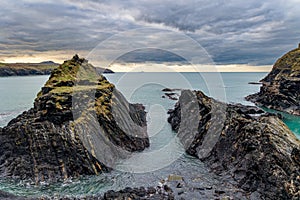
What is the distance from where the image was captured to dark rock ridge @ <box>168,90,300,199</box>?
2822 centimetres

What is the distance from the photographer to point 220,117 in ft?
148

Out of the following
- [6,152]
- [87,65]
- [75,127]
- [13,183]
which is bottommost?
[13,183]

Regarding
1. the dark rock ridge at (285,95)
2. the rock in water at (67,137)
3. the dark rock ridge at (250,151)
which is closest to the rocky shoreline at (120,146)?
the dark rock ridge at (250,151)

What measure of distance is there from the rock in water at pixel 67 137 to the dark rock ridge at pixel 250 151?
11.7 m

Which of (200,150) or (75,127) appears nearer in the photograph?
(75,127)

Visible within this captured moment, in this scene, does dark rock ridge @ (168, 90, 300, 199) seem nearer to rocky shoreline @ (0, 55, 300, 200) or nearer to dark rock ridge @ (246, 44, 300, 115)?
rocky shoreline @ (0, 55, 300, 200)

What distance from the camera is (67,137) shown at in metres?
36.8

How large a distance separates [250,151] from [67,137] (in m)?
24.8

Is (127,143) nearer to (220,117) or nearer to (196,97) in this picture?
(220,117)

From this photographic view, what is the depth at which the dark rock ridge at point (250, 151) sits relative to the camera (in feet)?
92.6

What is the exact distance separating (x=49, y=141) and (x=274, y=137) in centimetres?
2976

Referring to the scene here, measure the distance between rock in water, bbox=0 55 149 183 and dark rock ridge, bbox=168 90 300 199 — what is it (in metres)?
11.7

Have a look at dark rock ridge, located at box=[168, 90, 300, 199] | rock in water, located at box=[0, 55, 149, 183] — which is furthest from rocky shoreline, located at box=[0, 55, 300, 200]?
rock in water, located at box=[0, 55, 149, 183]

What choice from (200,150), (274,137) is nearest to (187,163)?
(200,150)
